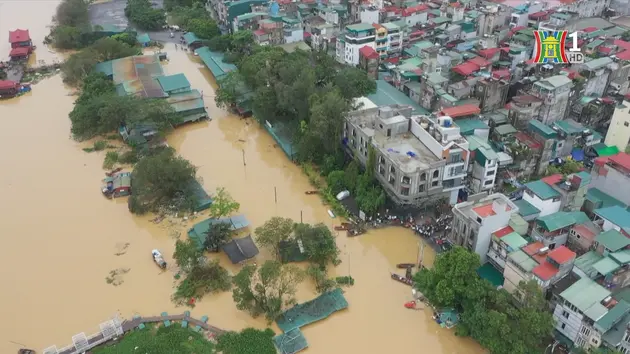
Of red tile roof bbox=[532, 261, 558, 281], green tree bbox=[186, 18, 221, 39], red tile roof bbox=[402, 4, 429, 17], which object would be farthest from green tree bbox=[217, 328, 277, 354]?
green tree bbox=[186, 18, 221, 39]

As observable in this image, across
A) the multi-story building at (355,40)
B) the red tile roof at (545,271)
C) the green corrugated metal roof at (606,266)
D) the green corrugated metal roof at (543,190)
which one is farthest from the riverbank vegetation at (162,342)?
the multi-story building at (355,40)

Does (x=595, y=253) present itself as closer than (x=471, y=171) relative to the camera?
Yes

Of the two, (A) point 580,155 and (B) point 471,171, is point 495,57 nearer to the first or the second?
(A) point 580,155

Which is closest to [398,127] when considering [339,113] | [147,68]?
[339,113]

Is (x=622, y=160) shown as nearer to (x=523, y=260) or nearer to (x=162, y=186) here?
(x=523, y=260)

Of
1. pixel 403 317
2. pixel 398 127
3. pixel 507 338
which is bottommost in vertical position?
pixel 403 317
